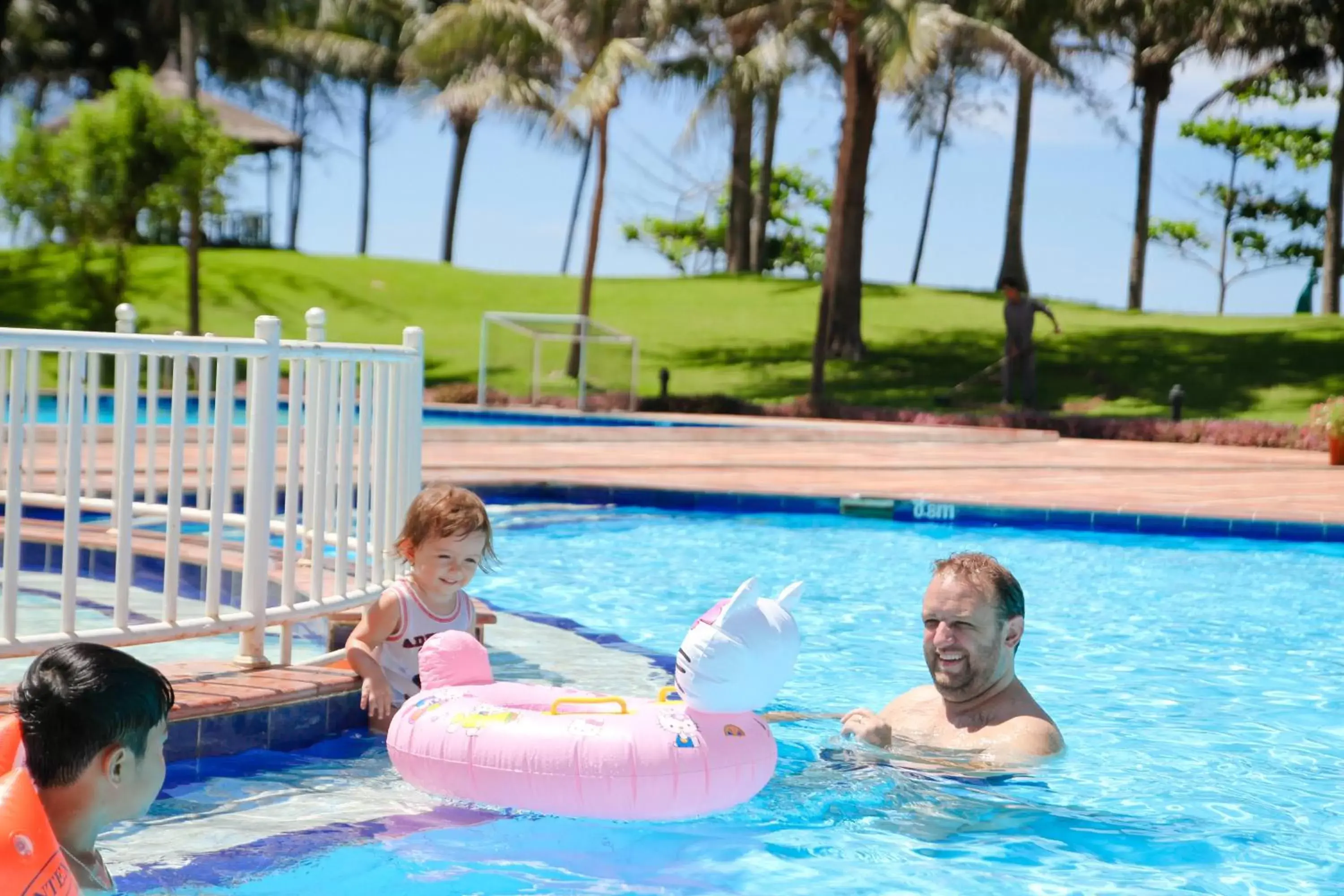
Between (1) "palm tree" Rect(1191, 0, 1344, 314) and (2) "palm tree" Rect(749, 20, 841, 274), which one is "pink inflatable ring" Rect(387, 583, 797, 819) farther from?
(1) "palm tree" Rect(1191, 0, 1344, 314)

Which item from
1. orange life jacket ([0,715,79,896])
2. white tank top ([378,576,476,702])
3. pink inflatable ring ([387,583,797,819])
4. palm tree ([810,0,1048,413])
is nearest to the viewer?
orange life jacket ([0,715,79,896])

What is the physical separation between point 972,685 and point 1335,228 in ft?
112

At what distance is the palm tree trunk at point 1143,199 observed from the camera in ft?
125

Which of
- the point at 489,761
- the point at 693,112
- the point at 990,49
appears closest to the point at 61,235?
the point at 693,112

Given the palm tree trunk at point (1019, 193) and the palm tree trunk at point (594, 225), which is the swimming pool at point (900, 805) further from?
the palm tree trunk at point (1019, 193)

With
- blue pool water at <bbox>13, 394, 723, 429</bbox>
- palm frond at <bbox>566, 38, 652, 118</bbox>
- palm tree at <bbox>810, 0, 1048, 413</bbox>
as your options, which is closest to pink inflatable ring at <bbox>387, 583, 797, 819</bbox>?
blue pool water at <bbox>13, 394, 723, 429</bbox>

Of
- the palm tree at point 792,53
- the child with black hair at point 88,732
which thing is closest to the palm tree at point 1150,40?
the palm tree at point 792,53

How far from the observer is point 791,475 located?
14617mm

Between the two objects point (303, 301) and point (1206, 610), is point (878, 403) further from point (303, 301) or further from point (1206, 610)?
point (1206, 610)

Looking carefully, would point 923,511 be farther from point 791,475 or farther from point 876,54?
point 876,54

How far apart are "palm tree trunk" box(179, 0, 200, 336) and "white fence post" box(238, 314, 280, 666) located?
51.6 feet

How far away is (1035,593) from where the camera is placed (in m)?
9.55

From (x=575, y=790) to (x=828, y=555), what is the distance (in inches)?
274

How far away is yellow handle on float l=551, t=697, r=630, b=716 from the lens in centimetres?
438
